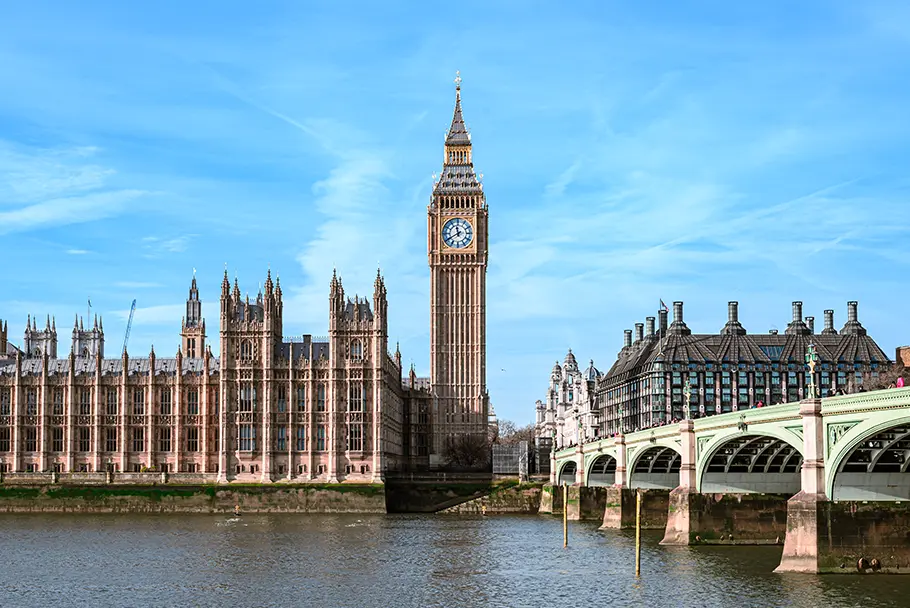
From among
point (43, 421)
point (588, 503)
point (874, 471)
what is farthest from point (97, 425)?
point (874, 471)

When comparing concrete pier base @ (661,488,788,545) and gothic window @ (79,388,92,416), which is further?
gothic window @ (79,388,92,416)

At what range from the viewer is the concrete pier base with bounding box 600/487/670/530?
106m

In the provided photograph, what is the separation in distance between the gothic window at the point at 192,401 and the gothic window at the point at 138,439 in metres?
6.47

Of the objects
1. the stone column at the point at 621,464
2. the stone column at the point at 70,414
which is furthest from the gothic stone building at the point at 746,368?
the stone column at the point at 70,414

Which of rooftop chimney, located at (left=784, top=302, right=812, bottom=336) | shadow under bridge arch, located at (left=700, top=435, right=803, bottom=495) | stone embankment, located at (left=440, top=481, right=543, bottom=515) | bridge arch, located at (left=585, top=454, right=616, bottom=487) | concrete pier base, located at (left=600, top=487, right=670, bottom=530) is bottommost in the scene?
stone embankment, located at (left=440, top=481, right=543, bottom=515)

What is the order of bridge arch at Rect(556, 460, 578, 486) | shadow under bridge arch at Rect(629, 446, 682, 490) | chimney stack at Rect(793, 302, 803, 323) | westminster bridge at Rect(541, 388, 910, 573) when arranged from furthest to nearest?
1. chimney stack at Rect(793, 302, 803, 323)
2. bridge arch at Rect(556, 460, 578, 486)
3. shadow under bridge arch at Rect(629, 446, 682, 490)
4. westminster bridge at Rect(541, 388, 910, 573)

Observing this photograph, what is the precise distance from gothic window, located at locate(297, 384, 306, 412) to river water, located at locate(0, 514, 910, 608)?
140 feet

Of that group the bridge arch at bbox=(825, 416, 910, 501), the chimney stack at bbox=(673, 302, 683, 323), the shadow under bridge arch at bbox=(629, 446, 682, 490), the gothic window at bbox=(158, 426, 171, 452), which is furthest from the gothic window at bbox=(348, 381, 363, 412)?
the bridge arch at bbox=(825, 416, 910, 501)

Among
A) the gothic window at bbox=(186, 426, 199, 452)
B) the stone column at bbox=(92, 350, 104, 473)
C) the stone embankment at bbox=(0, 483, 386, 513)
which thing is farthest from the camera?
the gothic window at bbox=(186, 426, 199, 452)

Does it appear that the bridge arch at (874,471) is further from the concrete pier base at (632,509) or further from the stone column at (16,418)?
the stone column at (16,418)

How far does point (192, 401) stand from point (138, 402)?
22.7 feet

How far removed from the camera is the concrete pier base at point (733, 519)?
278ft

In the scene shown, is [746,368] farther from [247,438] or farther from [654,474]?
[654,474]

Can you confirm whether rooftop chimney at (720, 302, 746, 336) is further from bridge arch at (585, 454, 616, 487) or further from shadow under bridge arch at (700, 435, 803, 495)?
shadow under bridge arch at (700, 435, 803, 495)
